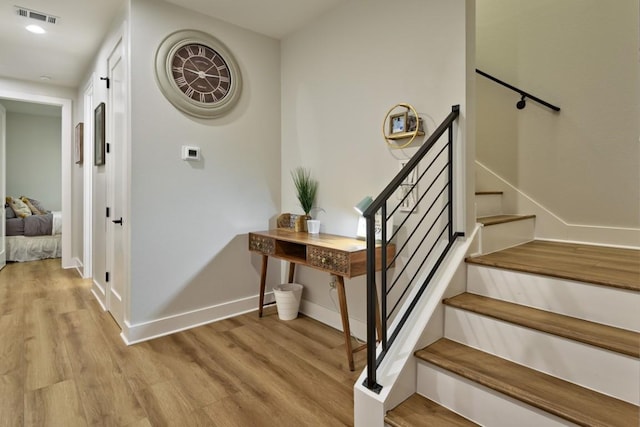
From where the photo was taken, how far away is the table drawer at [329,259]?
2.02 m

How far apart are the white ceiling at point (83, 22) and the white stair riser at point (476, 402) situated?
265cm

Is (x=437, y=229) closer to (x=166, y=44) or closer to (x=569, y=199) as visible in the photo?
(x=569, y=199)

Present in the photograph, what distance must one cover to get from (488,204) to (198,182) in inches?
90.0

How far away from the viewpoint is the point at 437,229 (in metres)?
2.05

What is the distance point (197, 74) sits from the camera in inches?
108

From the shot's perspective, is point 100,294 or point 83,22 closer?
point 83,22

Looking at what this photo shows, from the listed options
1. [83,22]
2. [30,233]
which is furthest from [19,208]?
[83,22]

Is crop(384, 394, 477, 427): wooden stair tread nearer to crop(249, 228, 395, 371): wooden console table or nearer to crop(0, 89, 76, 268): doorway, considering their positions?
crop(249, 228, 395, 371): wooden console table

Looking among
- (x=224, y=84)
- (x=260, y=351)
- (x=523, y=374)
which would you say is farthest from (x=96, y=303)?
(x=523, y=374)

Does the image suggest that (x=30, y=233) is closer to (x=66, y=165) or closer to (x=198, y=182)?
(x=66, y=165)

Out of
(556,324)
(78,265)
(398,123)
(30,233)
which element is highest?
(398,123)

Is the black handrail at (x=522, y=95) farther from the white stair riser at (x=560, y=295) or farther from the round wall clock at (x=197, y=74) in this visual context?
the round wall clock at (x=197, y=74)

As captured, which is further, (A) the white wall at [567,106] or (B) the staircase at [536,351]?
(A) the white wall at [567,106]

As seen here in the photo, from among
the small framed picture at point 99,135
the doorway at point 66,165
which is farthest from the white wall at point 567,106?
the doorway at point 66,165
